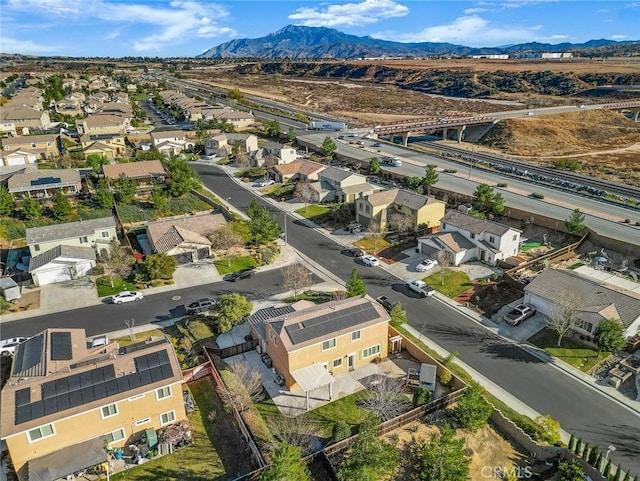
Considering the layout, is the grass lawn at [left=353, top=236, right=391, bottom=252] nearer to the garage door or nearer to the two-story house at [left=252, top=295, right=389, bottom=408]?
the two-story house at [left=252, top=295, right=389, bottom=408]

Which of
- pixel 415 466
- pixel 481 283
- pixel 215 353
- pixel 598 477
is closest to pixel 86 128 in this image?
pixel 215 353

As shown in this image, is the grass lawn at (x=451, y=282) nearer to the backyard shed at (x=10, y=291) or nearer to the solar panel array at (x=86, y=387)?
the solar panel array at (x=86, y=387)

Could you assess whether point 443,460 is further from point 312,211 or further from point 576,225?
point 312,211

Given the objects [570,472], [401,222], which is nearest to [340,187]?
[401,222]

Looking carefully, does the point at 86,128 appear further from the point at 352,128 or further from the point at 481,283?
the point at 481,283

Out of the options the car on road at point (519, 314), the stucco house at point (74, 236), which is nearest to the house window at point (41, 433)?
the stucco house at point (74, 236)

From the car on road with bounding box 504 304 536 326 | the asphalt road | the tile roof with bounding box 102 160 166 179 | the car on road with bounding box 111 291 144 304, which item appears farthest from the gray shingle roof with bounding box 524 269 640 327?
the tile roof with bounding box 102 160 166 179
